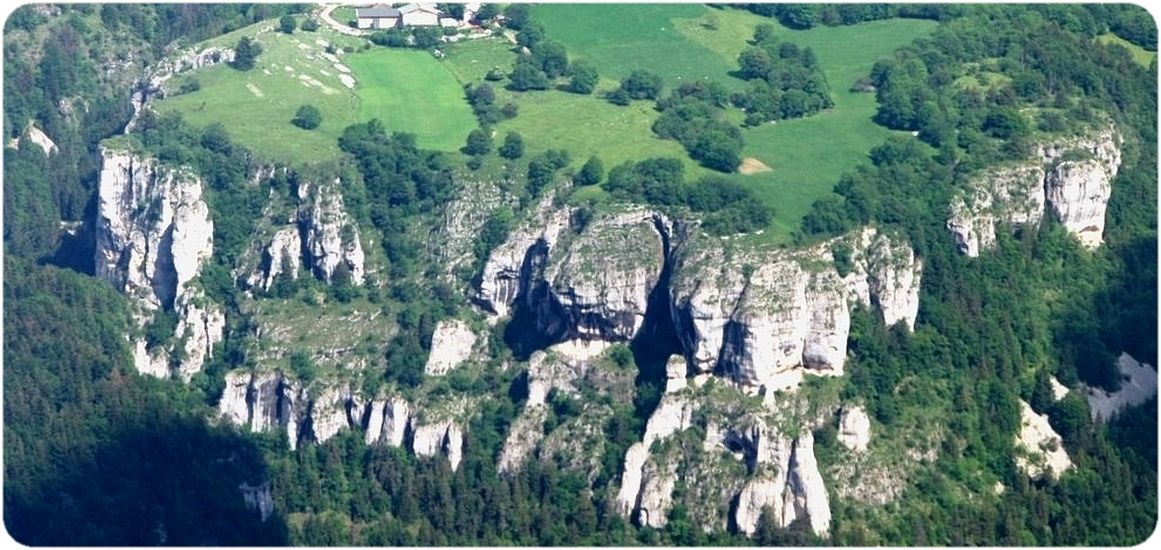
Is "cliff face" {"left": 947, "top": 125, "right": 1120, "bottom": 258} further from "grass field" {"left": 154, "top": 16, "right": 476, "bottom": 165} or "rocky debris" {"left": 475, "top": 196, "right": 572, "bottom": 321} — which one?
"grass field" {"left": 154, "top": 16, "right": 476, "bottom": 165}

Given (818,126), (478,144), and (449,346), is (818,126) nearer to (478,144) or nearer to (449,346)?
(478,144)

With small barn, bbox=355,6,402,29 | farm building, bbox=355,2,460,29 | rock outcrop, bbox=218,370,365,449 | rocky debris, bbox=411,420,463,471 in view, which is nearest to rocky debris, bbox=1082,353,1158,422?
rocky debris, bbox=411,420,463,471

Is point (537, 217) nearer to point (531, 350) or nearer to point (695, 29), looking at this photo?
point (531, 350)

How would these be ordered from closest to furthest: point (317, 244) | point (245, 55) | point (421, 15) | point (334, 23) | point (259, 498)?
point (259, 498), point (317, 244), point (245, 55), point (421, 15), point (334, 23)

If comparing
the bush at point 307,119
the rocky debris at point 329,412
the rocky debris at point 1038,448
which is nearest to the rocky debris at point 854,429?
the rocky debris at point 1038,448

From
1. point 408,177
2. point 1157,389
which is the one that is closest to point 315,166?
point 408,177

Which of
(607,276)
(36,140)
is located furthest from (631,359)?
(36,140)
